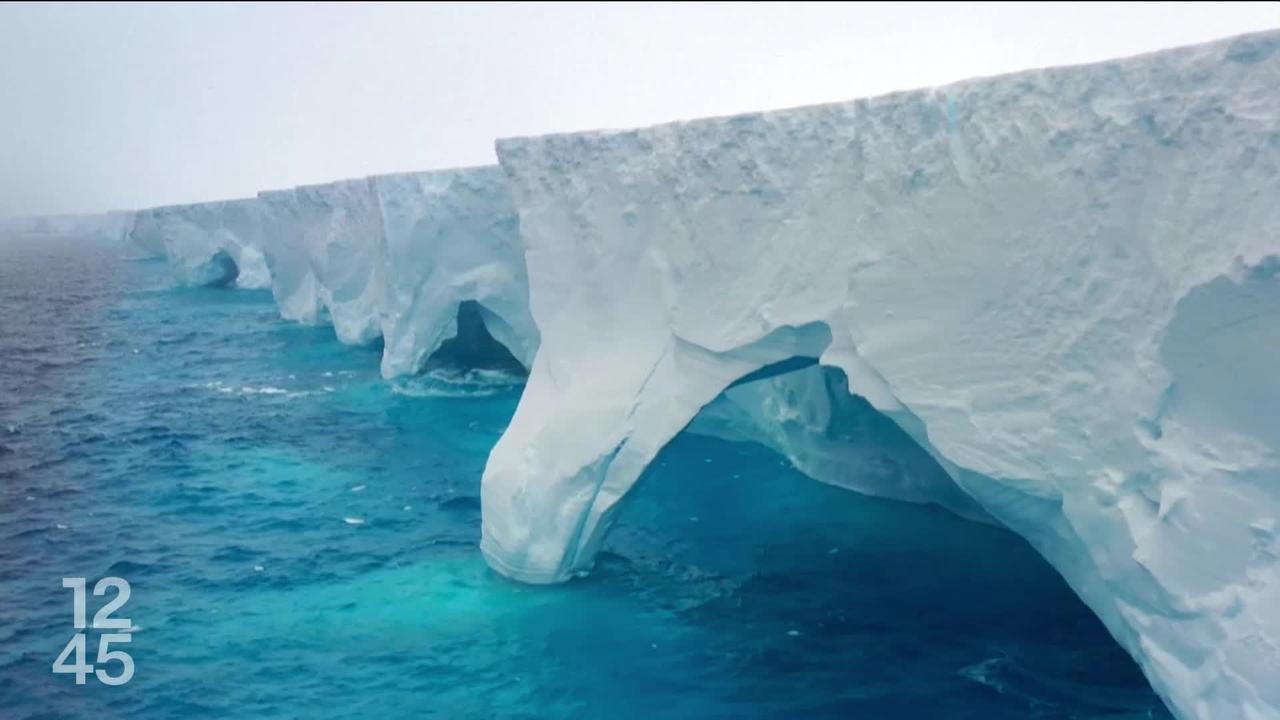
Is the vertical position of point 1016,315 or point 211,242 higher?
point 211,242

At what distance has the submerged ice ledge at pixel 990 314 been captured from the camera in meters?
5.75

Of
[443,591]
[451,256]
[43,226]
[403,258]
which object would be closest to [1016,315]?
[443,591]

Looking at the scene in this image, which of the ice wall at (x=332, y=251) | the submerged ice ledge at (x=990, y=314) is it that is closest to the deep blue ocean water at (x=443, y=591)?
the submerged ice ledge at (x=990, y=314)

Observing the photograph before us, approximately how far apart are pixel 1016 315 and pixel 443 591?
599 cm

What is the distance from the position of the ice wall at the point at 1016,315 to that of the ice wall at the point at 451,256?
22.3 feet

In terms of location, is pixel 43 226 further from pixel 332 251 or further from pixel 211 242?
pixel 211 242

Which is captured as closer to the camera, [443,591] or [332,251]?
[443,591]

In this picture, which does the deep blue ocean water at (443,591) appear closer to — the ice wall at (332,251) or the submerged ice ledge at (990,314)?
the submerged ice ledge at (990,314)

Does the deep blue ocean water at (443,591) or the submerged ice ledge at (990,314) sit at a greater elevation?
the submerged ice ledge at (990,314)

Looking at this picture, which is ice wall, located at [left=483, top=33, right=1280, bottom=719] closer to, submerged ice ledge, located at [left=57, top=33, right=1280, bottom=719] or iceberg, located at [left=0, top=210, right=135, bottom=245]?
submerged ice ledge, located at [left=57, top=33, right=1280, bottom=719]

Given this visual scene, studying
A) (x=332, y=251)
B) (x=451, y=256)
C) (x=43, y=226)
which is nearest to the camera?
(x=43, y=226)

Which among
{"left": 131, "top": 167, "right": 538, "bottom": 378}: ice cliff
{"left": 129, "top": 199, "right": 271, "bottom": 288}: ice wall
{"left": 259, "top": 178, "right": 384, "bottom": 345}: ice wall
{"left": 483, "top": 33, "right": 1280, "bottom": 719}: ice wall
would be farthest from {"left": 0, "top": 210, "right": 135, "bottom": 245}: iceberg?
{"left": 129, "top": 199, "right": 271, "bottom": 288}: ice wall

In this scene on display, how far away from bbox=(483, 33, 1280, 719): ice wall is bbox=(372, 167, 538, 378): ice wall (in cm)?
679

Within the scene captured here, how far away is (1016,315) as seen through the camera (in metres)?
6.96
